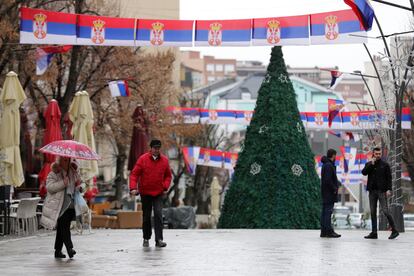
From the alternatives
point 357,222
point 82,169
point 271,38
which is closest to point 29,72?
point 82,169

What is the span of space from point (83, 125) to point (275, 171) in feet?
17.4

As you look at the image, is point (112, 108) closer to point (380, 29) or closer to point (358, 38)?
point (380, 29)

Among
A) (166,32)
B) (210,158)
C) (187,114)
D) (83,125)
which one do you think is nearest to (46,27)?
(83,125)

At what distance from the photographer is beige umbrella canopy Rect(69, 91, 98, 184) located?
102ft

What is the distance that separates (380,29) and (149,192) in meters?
19.3

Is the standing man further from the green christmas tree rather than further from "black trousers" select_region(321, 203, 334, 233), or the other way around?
the green christmas tree

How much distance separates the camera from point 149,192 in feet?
66.7

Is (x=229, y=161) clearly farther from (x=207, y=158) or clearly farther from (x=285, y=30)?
(x=285, y=30)

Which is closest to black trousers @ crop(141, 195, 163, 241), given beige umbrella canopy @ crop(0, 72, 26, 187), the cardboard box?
beige umbrella canopy @ crop(0, 72, 26, 187)

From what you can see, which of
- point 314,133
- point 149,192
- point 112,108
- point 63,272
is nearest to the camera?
point 63,272

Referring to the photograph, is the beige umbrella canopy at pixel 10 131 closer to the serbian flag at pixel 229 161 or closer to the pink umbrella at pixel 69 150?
the pink umbrella at pixel 69 150

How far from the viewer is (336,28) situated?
97.8 feet

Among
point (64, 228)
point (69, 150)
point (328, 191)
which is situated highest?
point (69, 150)

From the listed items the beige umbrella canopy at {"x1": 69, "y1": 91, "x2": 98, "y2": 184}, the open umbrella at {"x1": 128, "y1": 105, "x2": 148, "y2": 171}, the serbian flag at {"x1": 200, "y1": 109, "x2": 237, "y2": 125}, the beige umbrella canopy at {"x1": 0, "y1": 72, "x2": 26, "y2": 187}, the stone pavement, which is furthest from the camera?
the serbian flag at {"x1": 200, "y1": 109, "x2": 237, "y2": 125}
